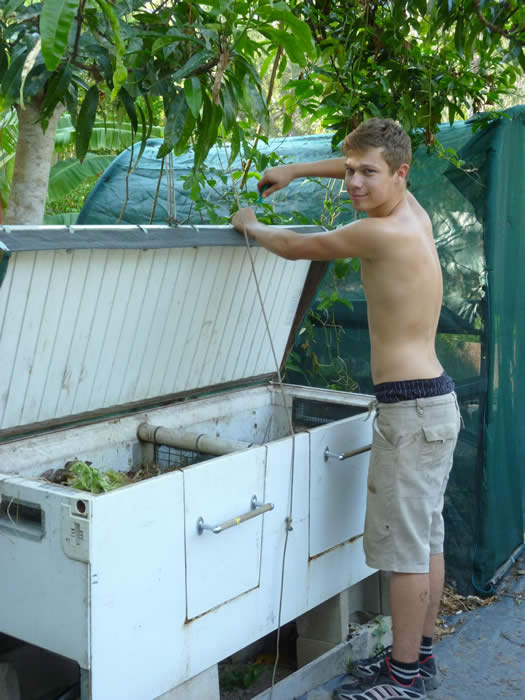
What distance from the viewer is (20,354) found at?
→ 2.32 meters

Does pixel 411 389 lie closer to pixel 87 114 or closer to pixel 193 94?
pixel 193 94

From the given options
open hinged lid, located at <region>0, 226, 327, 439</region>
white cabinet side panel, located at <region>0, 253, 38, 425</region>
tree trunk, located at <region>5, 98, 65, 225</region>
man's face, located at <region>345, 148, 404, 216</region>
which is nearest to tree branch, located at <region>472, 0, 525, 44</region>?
man's face, located at <region>345, 148, 404, 216</region>

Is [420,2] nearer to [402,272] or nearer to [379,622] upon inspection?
[402,272]

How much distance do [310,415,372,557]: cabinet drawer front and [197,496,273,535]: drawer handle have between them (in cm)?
31

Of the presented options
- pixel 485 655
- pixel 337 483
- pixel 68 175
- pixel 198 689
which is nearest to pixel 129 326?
pixel 337 483

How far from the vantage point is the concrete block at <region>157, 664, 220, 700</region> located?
218cm

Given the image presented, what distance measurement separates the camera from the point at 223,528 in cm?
219

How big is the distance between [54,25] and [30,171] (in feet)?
4.07

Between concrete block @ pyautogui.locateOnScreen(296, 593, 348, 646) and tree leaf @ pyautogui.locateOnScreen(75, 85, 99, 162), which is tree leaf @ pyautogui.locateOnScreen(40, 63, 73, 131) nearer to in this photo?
tree leaf @ pyautogui.locateOnScreen(75, 85, 99, 162)

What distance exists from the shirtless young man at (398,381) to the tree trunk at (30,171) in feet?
2.29

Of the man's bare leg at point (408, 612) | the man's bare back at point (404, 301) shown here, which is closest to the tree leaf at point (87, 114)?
the man's bare back at point (404, 301)

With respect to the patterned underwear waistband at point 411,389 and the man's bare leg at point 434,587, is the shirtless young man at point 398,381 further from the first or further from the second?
the man's bare leg at point 434,587

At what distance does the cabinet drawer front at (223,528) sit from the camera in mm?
2172

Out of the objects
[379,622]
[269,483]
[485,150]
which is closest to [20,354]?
[269,483]
